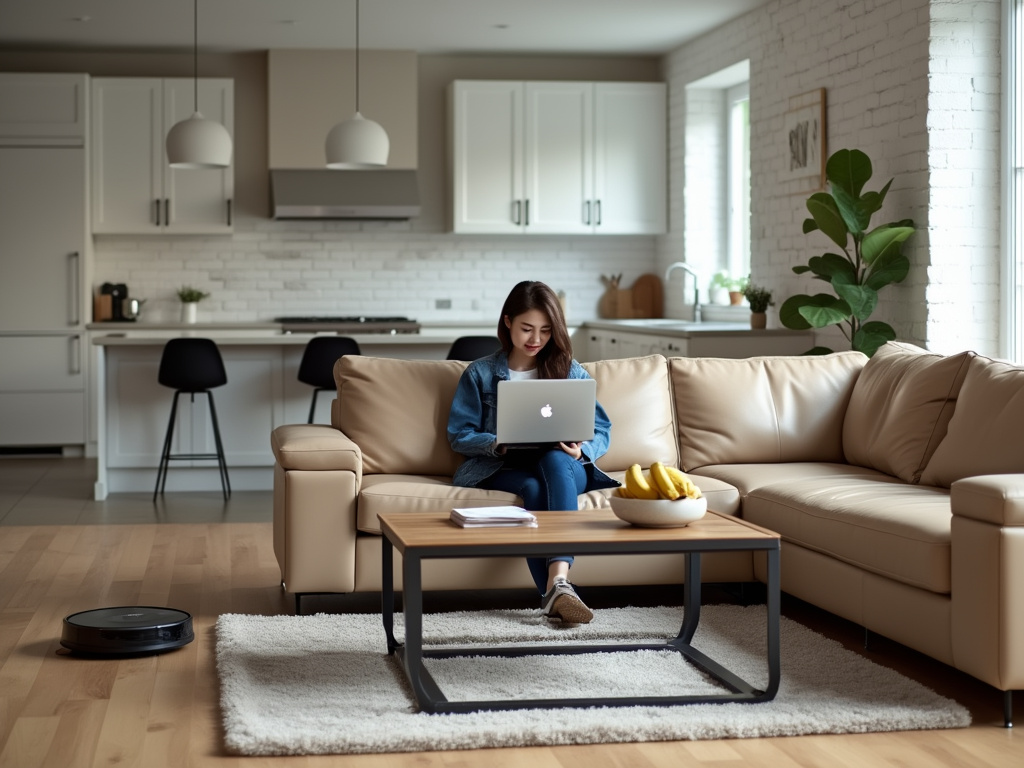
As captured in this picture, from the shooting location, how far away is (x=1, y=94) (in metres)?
7.97

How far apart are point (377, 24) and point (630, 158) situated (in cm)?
205

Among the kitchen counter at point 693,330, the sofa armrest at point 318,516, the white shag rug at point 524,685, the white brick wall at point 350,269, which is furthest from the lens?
the white brick wall at point 350,269

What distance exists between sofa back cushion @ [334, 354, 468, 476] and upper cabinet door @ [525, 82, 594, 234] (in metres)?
4.36

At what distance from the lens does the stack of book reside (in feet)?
10.0

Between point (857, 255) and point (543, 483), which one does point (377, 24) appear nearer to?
point (857, 255)

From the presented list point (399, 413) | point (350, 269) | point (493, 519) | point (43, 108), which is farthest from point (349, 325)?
point (493, 519)

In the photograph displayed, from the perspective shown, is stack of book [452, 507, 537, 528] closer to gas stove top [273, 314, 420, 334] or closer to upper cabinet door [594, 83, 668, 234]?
gas stove top [273, 314, 420, 334]

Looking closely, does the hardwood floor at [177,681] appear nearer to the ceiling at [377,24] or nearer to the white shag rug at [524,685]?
the white shag rug at [524,685]

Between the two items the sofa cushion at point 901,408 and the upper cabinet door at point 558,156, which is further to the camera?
the upper cabinet door at point 558,156

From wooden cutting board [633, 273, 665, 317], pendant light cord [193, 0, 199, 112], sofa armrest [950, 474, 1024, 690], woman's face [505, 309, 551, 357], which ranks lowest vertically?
sofa armrest [950, 474, 1024, 690]

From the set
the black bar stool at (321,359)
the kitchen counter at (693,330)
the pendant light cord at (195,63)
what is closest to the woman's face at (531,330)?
the black bar stool at (321,359)

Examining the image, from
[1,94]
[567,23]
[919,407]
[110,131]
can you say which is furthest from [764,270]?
[1,94]

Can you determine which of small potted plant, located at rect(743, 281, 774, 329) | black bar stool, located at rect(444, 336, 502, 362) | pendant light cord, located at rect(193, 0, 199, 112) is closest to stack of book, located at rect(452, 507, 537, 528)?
black bar stool, located at rect(444, 336, 502, 362)

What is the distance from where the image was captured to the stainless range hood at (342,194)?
26.9ft
